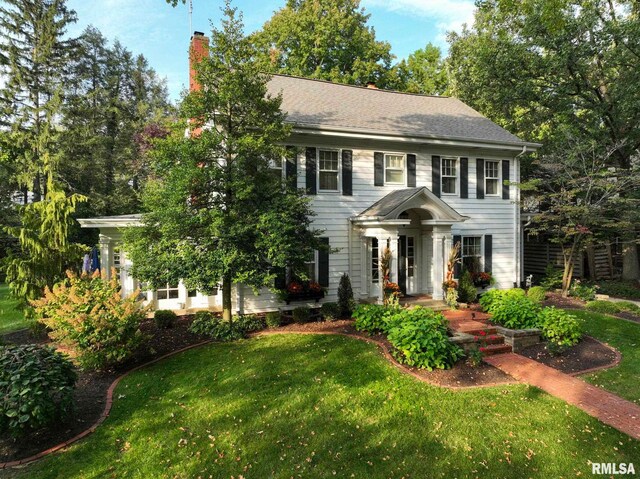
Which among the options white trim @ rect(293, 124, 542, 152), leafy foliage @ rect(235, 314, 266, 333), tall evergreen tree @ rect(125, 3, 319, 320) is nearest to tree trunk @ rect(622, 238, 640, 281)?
white trim @ rect(293, 124, 542, 152)

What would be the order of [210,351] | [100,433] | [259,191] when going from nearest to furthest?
1. [100,433]
2. [210,351]
3. [259,191]

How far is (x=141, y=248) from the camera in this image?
7.99 metres

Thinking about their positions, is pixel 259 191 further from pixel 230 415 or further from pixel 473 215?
pixel 473 215

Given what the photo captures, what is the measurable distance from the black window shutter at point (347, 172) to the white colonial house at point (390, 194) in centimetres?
3

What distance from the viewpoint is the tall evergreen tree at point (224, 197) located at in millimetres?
7742

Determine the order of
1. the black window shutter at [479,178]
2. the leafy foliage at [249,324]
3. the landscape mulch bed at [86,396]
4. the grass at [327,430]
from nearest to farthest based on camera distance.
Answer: the grass at [327,430] → the landscape mulch bed at [86,396] → the leafy foliage at [249,324] → the black window shutter at [479,178]

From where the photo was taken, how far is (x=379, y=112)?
525 inches

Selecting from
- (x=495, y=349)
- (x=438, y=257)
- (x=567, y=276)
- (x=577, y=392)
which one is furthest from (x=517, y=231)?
(x=577, y=392)

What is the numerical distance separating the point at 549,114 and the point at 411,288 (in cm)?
1227

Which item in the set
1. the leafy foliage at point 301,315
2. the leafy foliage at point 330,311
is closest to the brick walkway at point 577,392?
the leafy foliage at point 330,311

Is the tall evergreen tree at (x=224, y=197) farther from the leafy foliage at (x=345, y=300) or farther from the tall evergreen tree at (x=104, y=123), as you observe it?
the tall evergreen tree at (x=104, y=123)

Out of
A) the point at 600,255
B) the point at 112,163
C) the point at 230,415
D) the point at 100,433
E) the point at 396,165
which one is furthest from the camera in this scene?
the point at 112,163

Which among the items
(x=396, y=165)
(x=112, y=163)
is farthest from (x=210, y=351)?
(x=112, y=163)

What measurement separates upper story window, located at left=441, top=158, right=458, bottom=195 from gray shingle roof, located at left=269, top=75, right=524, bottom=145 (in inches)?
37.7
